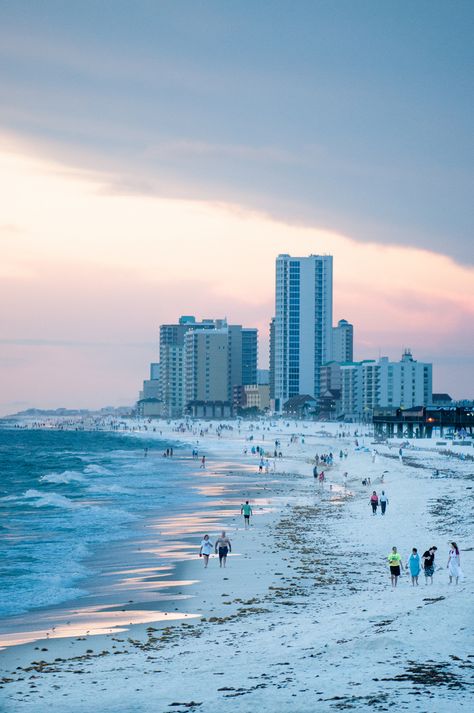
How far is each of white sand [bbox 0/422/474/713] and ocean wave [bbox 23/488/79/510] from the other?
77.1 ft

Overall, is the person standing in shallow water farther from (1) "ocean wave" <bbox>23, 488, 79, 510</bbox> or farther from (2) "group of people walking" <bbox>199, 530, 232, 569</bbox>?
(1) "ocean wave" <bbox>23, 488, 79, 510</bbox>

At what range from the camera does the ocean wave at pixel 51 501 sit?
59031mm

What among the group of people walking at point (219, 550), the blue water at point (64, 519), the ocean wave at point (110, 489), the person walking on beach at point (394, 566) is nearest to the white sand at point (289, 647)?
the person walking on beach at point (394, 566)

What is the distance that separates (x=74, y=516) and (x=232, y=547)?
55.2 feet

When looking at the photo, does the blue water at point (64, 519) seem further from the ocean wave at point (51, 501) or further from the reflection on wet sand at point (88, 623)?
the reflection on wet sand at point (88, 623)

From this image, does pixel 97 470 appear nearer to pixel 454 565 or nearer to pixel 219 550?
pixel 219 550

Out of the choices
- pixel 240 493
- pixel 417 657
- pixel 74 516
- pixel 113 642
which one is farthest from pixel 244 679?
pixel 240 493

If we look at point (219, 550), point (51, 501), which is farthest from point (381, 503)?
point (51, 501)

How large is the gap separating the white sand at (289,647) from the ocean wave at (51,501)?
925 inches

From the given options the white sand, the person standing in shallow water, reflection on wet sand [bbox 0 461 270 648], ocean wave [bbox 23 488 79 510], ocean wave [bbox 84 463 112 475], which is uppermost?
the person standing in shallow water

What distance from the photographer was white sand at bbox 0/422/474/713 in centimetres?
1606

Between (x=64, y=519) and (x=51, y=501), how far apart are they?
9904mm

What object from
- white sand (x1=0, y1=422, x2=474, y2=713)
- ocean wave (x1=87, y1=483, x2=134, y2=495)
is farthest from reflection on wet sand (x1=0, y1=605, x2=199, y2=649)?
ocean wave (x1=87, y1=483, x2=134, y2=495)

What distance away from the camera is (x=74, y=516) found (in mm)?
52812
